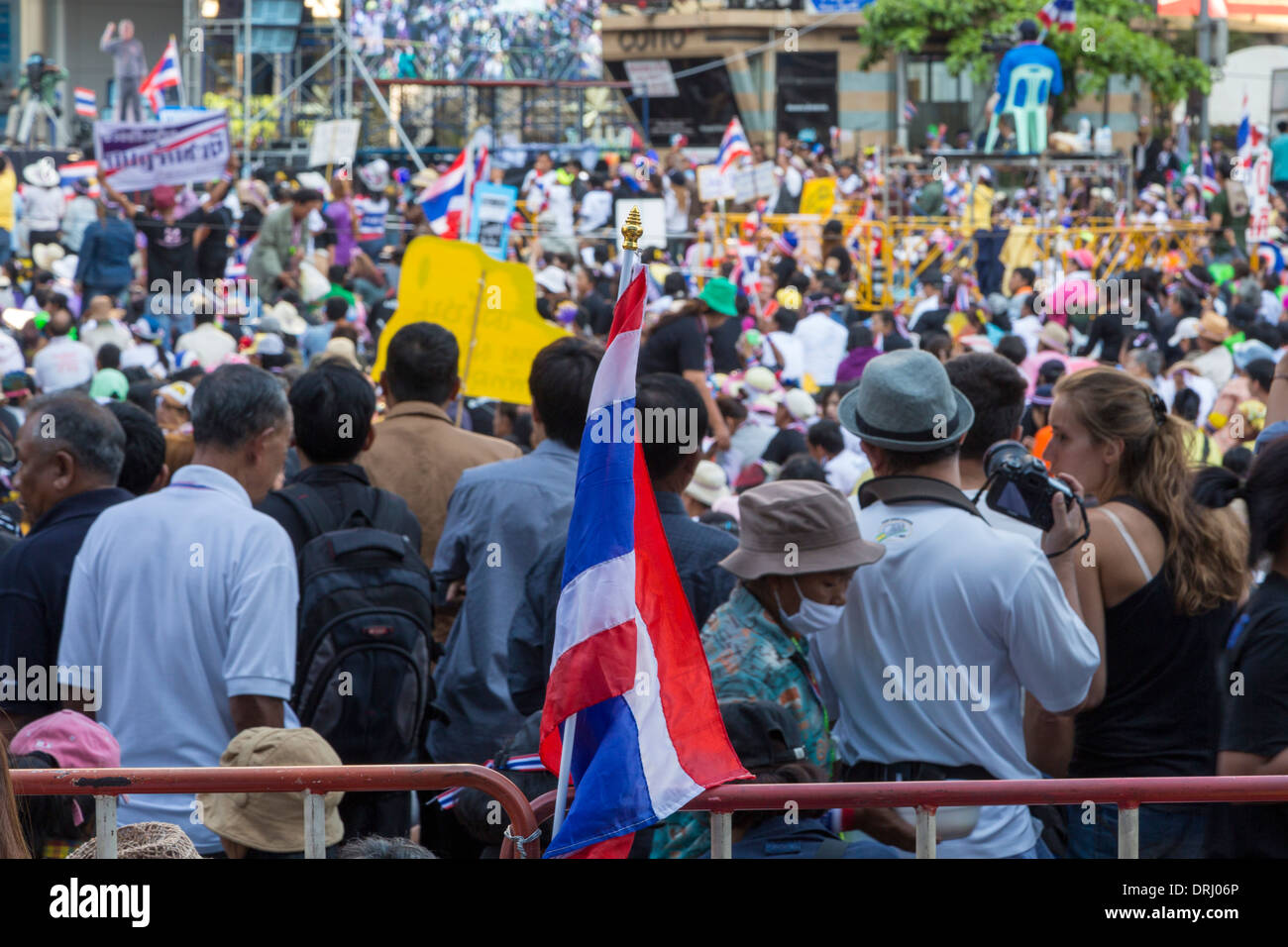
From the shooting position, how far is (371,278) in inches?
622

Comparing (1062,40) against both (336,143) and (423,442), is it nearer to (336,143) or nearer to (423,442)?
(336,143)

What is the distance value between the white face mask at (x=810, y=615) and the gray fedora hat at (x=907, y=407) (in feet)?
1.35

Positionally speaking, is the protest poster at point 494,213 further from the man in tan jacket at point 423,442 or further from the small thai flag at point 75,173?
the small thai flag at point 75,173

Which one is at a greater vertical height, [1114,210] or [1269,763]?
[1114,210]

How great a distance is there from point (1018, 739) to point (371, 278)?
43.5 feet

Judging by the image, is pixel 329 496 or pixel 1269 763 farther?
pixel 329 496

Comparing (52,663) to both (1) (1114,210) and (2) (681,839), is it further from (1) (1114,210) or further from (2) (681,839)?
(1) (1114,210)

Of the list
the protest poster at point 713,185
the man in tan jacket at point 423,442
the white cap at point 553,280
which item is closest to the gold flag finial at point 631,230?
the man in tan jacket at point 423,442

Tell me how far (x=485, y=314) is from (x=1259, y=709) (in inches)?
170

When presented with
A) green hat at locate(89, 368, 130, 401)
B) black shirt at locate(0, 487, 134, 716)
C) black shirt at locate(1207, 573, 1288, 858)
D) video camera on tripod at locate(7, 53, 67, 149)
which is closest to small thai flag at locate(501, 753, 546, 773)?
black shirt at locate(0, 487, 134, 716)

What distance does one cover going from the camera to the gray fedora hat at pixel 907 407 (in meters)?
3.32

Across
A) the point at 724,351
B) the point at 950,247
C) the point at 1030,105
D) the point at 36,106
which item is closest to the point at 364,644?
the point at 724,351
